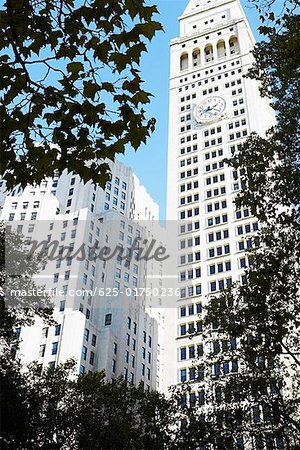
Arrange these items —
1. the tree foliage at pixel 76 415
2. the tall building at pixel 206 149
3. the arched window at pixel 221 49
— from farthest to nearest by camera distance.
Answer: the arched window at pixel 221 49
the tall building at pixel 206 149
the tree foliage at pixel 76 415

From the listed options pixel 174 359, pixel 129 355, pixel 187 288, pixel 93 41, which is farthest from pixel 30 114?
pixel 129 355

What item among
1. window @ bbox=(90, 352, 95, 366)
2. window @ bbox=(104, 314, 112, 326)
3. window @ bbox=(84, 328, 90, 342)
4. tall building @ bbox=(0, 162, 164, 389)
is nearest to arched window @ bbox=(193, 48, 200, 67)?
tall building @ bbox=(0, 162, 164, 389)

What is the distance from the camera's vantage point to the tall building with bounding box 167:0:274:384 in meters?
56.7

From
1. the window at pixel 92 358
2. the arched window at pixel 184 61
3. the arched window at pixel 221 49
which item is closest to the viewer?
the window at pixel 92 358

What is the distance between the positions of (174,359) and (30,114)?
4809cm

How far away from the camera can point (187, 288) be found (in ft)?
191

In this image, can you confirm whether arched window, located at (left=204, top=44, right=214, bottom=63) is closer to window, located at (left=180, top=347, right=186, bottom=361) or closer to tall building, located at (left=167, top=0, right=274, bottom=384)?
tall building, located at (left=167, top=0, right=274, bottom=384)

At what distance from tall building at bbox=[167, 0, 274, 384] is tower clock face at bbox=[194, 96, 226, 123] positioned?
0.44 feet

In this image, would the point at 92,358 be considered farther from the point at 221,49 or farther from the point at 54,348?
the point at 221,49

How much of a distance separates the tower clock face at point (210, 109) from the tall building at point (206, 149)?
0.13 meters

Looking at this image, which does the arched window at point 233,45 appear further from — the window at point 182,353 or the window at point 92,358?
the window at point 92,358

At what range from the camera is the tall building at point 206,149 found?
56719 mm

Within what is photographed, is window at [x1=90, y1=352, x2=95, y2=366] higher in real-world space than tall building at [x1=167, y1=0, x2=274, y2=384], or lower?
lower

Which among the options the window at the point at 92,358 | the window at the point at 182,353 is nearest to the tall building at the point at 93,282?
the window at the point at 92,358
